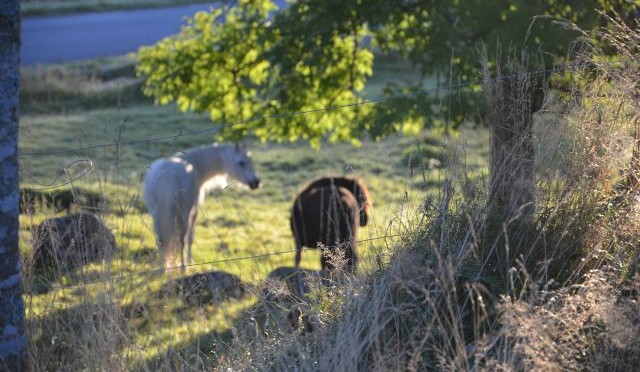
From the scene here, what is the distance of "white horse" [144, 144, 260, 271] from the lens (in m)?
9.09

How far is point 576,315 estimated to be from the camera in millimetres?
3379

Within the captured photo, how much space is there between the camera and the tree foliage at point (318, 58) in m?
7.49

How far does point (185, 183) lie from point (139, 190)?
4.29 m

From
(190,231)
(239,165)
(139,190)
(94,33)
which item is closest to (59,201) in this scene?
(139,190)

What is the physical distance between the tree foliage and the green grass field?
652 millimetres

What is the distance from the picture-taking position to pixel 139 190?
525 centimetres

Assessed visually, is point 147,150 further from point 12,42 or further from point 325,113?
point 12,42

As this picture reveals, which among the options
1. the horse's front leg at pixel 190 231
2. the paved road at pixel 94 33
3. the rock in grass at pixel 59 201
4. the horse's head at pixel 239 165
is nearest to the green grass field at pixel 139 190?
the rock in grass at pixel 59 201

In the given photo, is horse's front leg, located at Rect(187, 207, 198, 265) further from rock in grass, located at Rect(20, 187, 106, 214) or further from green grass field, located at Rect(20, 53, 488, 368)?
rock in grass, located at Rect(20, 187, 106, 214)

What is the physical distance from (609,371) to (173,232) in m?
6.52

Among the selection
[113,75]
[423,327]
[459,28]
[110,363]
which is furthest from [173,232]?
[113,75]

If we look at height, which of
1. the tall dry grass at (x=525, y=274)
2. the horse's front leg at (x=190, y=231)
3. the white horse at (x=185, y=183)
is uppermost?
the tall dry grass at (x=525, y=274)

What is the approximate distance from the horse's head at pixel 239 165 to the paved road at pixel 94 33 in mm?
12207

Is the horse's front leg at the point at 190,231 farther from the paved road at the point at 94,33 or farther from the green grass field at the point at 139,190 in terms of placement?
the paved road at the point at 94,33
